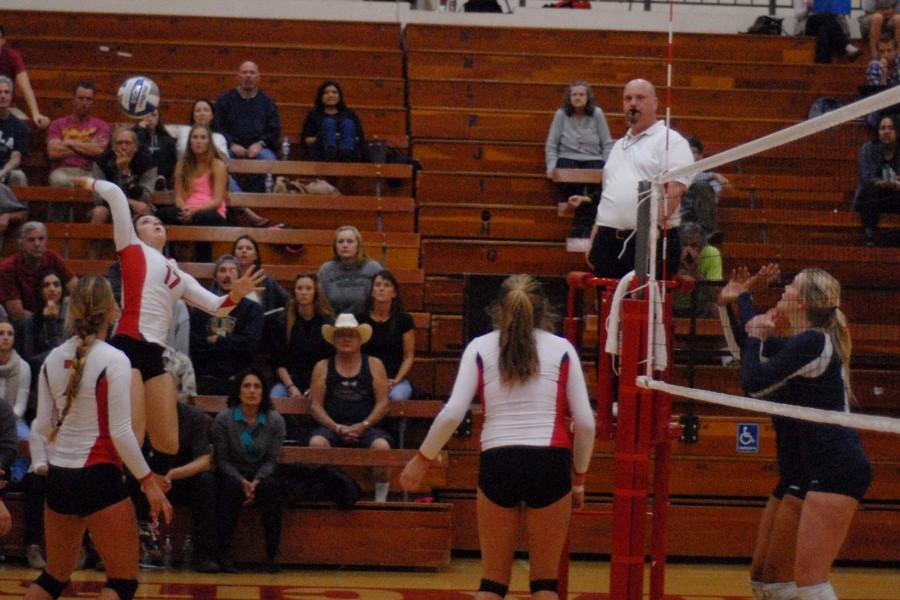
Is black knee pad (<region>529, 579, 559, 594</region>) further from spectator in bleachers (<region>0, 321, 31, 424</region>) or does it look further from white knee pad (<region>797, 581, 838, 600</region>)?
spectator in bleachers (<region>0, 321, 31, 424</region>)

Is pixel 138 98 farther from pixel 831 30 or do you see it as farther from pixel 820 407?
pixel 831 30

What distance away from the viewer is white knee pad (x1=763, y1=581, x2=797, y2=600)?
5.98m

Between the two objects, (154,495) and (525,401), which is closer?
(525,401)

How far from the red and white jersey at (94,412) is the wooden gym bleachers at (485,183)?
2777mm

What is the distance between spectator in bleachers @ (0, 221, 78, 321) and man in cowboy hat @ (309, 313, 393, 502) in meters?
2.04

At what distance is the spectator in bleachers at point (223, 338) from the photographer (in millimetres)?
9500

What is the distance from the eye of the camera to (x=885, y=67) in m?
12.9

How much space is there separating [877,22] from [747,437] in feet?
19.8

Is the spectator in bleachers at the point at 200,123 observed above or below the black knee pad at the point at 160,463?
above

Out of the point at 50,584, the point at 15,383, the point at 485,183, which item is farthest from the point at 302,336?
the point at 50,584

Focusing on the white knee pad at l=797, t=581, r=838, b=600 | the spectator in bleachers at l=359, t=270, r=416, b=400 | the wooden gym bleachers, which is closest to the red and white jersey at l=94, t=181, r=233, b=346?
the wooden gym bleachers

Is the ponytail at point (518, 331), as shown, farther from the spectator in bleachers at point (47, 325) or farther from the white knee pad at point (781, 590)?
the spectator in bleachers at point (47, 325)

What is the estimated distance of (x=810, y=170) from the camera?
796 centimetres

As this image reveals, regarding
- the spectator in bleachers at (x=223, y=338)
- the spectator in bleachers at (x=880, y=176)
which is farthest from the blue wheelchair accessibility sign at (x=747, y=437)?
the spectator in bleachers at (x=223, y=338)
